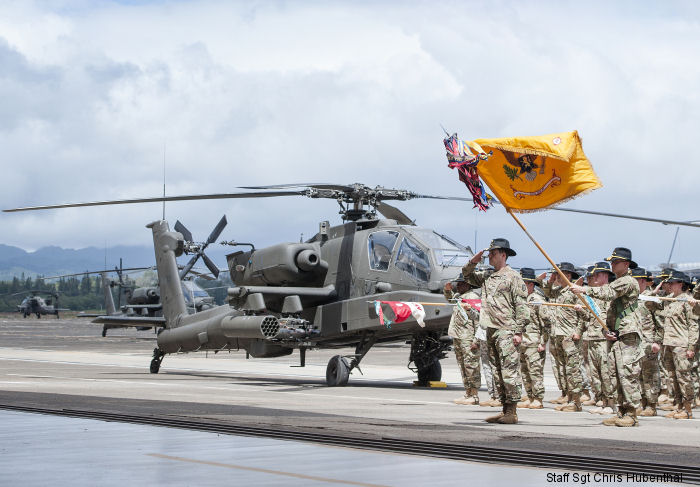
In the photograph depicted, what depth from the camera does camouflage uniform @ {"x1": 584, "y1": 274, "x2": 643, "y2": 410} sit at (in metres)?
11.5

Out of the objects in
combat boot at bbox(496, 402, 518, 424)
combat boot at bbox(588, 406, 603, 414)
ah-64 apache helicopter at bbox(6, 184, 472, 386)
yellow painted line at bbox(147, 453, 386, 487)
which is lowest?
combat boot at bbox(588, 406, 603, 414)

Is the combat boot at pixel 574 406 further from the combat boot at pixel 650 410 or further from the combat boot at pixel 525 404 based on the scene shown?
the combat boot at pixel 650 410

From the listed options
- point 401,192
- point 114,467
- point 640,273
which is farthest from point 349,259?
point 114,467

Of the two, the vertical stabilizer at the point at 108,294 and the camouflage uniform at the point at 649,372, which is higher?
the vertical stabilizer at the point at 108,294

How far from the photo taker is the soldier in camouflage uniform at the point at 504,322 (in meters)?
11.7

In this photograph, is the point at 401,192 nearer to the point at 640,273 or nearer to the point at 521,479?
the point at 640,273

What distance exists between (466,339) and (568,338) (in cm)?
171

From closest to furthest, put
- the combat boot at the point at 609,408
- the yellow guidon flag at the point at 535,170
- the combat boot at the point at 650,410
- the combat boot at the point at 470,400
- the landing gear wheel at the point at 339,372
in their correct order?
the yellow guidon flag at the point at 535,170, the combat boot at the point at 609,408, the combat boot at the point at 650,410, the combat boot at the point at 470,400, the landing gear wheel at the point at 339,372

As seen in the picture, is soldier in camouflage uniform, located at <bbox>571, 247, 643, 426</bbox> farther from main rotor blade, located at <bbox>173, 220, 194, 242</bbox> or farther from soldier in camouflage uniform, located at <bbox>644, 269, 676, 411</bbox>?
main rotor blade, located at <bbox>173, 220, 194, 242</bbox>

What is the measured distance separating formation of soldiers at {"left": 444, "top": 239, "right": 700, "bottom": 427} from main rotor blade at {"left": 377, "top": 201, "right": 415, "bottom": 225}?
3.12 meters

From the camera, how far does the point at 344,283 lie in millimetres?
19281

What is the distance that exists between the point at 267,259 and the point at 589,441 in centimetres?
1093

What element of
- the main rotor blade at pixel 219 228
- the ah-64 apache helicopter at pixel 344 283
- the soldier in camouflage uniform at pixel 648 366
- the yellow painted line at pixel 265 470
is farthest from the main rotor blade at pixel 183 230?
the yellow painted line at pixel 265 470

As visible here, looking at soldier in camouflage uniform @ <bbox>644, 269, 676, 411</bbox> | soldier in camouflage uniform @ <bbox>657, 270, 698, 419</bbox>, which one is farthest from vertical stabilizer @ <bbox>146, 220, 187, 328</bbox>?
soldier in camouflage uniform @ <bbox>657, 270, 698, 419</bbox>
